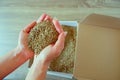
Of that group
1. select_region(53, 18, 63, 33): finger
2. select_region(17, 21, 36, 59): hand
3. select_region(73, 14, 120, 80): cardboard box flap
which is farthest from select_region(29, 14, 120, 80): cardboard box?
select_region(17, 21, 36, 59): hand

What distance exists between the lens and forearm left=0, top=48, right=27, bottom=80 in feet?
3.24

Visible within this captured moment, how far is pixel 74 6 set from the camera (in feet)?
4.23

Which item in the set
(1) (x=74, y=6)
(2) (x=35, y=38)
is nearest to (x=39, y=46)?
(2) (x=35, y=38)

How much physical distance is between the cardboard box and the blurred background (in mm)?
338

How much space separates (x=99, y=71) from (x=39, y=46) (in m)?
0.30

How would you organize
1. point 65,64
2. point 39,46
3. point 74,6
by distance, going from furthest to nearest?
1. point 74,6
2. point 65,64
3. point 39,46

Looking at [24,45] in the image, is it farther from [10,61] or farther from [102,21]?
[102,21]

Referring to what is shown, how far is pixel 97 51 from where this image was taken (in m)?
0.89

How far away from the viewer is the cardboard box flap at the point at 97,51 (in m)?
0.87

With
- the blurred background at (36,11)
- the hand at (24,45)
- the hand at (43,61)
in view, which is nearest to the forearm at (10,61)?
the hand at (24,45)

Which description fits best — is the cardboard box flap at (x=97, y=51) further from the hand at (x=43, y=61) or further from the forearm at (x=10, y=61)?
the forearm at (x=10, y=61)

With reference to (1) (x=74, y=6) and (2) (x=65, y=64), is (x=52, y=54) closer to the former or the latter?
(2) (x=65, y=64)

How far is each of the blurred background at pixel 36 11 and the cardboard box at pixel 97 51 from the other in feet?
1.11

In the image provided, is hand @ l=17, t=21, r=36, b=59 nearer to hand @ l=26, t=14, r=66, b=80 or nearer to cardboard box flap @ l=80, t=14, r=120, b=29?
hand @ l=26, t=14, r=66, b=80
